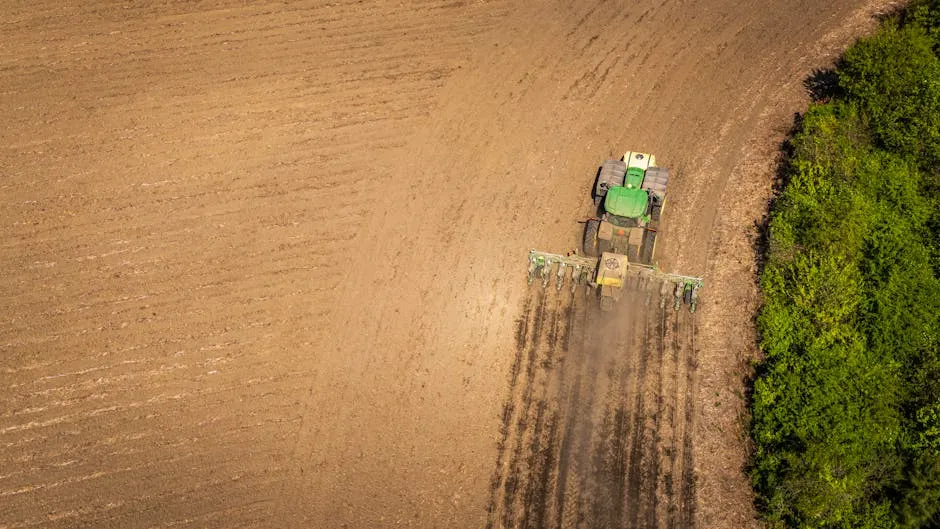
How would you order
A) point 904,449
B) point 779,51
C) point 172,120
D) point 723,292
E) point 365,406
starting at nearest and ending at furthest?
1. point 904,449
2. point 365,406
3. point 723,292
4. point 172,120
5. point 779,51

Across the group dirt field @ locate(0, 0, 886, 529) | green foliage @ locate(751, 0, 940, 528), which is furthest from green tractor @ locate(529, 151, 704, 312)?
green foliage @ locate(751, 0, 940, 528)

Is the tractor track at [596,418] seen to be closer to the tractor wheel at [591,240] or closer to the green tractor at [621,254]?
the green tractor at [621,254]

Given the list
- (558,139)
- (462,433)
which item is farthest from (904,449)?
(558,139)

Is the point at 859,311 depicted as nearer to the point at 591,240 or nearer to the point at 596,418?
the point at 591,240

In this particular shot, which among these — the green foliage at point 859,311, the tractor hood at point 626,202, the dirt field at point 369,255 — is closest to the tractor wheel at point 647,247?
the tractor hood at point 626,202

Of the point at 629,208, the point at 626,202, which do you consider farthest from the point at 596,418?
the point at 626,202

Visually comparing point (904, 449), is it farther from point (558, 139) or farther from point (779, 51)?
point (779, 51)

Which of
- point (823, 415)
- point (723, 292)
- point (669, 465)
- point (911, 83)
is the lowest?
point (669, 465)
